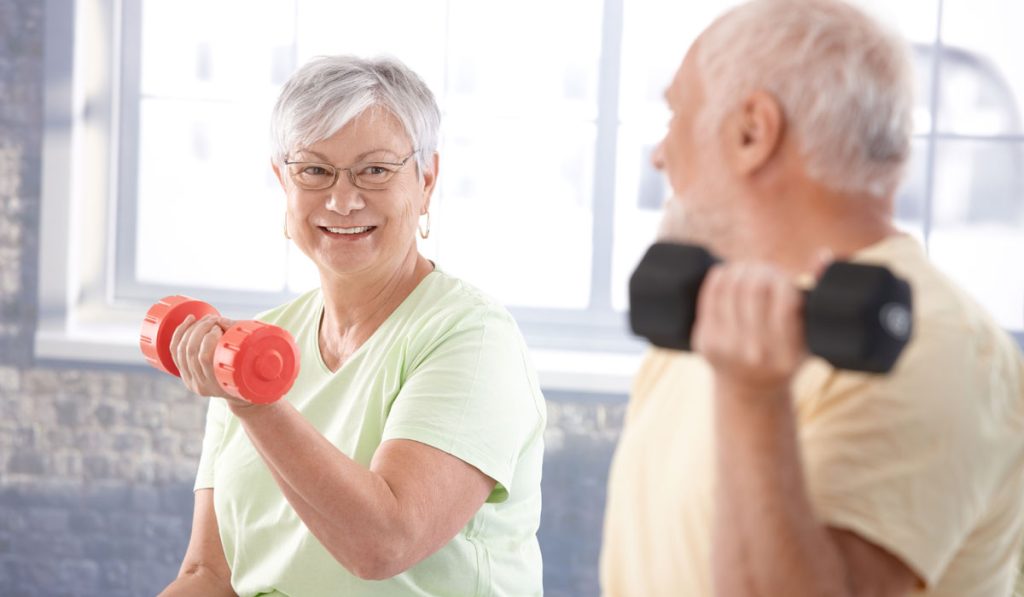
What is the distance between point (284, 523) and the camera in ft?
5.56

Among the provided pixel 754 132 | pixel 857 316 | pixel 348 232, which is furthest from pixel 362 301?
pixel 857 316

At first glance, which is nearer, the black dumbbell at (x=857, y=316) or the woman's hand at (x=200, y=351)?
the black dumbbell at (x=857, y=316)

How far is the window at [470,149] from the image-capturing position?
12.6ft

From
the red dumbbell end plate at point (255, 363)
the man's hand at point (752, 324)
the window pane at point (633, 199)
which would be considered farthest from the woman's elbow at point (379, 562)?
the window pane at point (633, 199)

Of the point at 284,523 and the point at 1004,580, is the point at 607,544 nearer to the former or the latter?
the point at 1004,580

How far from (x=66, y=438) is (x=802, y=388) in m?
3.57

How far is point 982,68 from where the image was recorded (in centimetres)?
377

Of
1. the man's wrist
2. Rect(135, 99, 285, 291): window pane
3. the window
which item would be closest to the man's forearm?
the man's wrist

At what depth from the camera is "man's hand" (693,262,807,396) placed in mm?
741

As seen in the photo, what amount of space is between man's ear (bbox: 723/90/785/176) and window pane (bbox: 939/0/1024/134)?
10.2 feet

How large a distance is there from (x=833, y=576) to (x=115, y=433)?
3526 mm

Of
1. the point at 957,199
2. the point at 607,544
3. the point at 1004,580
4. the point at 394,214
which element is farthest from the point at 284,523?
the point at 957,199

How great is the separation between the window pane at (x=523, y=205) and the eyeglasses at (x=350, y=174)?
2.20m

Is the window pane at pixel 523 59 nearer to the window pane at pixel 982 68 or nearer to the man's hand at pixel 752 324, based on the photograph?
the window pane at pixel 982 68
